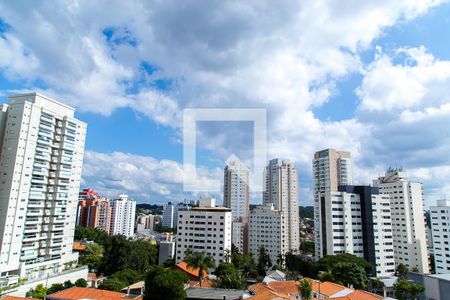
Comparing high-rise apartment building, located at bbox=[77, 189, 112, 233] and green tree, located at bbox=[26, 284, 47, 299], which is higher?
high-rise apartment building, located at bbox=[77, 189, 112, 233]

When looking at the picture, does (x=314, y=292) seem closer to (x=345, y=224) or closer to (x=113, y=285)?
(x=113, y=285)

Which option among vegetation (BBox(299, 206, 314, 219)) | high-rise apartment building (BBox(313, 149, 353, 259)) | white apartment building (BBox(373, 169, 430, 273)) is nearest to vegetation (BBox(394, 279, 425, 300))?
white apartment building (BBox(373, 169, 430, 273))

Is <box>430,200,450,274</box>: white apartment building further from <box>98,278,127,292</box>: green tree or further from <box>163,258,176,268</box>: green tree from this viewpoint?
<box>98,278,127,292</box>: green tree

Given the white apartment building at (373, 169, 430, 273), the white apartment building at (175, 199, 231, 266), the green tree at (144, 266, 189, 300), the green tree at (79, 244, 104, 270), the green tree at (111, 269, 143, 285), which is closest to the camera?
the green tree at (144, 266, 189, 300)

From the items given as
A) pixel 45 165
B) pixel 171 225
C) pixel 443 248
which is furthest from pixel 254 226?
pixel 171 225

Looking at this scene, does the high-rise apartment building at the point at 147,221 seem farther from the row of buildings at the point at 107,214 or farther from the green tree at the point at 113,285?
the green tree at the point at 113,285

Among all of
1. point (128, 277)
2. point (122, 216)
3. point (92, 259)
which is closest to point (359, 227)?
point (128, 277)

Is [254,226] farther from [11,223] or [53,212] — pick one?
[11,223]
